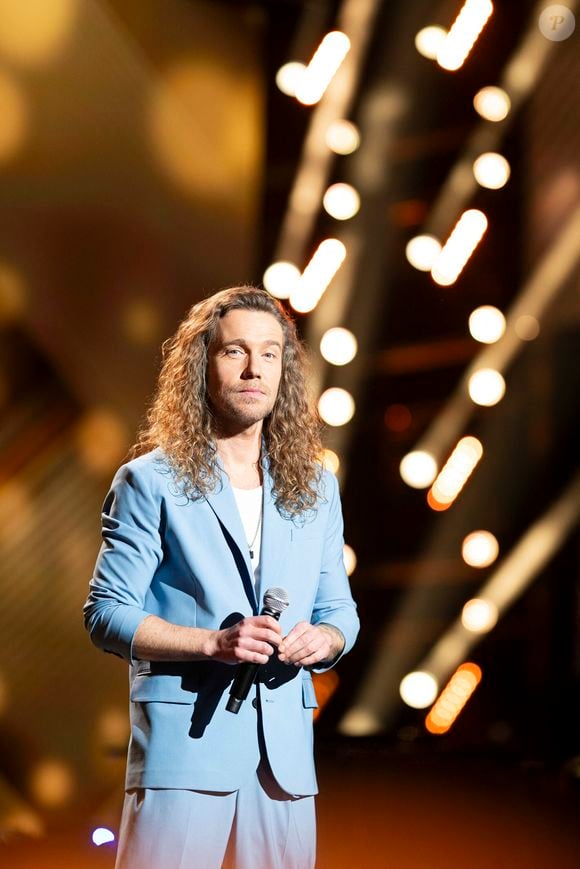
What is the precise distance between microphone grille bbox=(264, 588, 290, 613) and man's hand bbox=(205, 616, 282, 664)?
0.07 meters

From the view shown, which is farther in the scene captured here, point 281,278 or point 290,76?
point 290,76

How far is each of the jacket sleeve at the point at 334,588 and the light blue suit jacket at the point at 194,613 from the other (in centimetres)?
2

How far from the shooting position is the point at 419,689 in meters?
3.63

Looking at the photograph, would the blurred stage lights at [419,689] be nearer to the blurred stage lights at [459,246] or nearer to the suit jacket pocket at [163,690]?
the blurred stage lights at [459,246]

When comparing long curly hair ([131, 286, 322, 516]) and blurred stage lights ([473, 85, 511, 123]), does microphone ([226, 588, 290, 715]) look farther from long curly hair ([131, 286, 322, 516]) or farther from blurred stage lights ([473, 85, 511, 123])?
blurred stage lights ([473, 85, 511, 123])

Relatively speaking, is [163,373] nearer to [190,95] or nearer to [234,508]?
[234,508]

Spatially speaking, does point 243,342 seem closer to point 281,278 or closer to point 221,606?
point 221,606

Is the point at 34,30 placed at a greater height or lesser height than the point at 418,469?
greater

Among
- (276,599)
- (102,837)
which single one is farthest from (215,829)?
(102,837)

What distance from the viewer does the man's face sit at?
5.01ft

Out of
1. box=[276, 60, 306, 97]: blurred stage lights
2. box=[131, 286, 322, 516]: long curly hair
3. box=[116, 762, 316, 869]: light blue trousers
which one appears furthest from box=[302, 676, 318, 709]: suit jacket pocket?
box=[276, 60, 306, 97]: blurred stage lights

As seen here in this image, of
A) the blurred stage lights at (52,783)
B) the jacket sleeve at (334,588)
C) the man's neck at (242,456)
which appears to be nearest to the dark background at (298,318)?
the blurred stage lights at (52,783)

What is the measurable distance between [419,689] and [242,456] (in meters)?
2.25

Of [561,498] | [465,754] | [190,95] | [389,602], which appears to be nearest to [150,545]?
[465,754]
